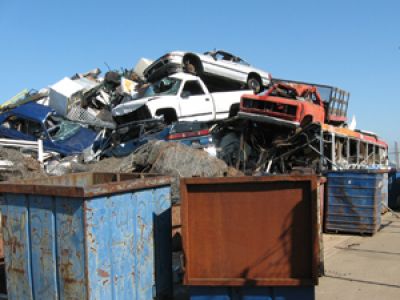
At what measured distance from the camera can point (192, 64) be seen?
15211 mm

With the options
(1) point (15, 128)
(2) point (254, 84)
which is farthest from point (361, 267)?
(2) point (254, 84)

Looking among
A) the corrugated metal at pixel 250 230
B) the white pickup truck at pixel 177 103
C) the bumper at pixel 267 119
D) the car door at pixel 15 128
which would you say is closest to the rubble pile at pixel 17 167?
the car door at pixel 15 128

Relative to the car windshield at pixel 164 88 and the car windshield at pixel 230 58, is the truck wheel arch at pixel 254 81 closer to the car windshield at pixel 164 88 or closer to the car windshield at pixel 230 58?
the car windshield at pixel 230 58

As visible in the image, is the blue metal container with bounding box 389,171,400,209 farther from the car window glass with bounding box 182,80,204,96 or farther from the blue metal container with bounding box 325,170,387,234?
the car window glass with bounding box 182,80,204,96

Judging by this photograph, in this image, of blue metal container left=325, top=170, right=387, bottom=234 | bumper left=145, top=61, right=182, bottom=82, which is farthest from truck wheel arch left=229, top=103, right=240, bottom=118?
blue metal container left=325, top=170, right=387, bottom=234

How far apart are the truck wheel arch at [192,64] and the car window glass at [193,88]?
172 cm

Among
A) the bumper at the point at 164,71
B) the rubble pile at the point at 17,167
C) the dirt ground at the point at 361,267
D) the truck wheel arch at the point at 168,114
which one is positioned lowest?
the dirt ground at the point at 361,267

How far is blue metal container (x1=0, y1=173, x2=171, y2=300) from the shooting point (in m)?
3.77

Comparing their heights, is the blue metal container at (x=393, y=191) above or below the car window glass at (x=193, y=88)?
below

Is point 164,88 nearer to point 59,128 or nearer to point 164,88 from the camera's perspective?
point 164,88

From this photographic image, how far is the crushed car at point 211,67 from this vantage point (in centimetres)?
1483

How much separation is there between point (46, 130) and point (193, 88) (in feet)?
14.7

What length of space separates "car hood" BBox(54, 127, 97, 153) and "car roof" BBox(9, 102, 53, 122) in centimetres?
98

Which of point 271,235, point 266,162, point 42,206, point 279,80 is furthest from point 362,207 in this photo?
point 279,80
